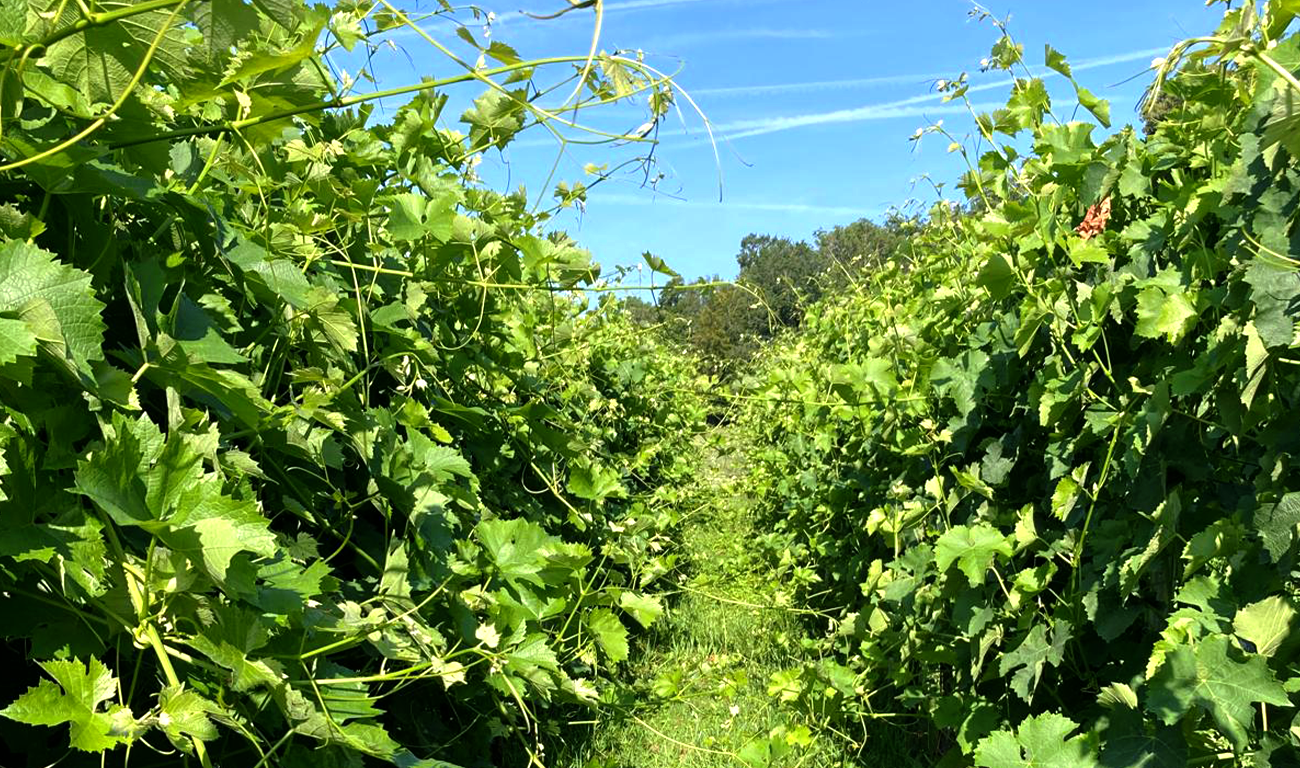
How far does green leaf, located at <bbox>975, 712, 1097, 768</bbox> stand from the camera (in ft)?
5.98

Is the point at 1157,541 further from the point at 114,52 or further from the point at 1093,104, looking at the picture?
the point at 114,52

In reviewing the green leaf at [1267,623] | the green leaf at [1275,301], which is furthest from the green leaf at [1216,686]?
the green leaf at [1275,301]

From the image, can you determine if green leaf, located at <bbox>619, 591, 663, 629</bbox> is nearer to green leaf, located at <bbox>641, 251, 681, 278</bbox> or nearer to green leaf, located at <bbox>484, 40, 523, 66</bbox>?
green leaf, located at <bbox>641, 251, 681, 278</bbox>

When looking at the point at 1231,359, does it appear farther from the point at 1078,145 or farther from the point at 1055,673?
the point at 1055,673

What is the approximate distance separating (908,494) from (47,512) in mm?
2746

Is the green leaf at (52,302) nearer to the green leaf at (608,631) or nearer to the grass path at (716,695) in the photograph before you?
the grass path at (716,695)

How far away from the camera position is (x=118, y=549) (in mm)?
985

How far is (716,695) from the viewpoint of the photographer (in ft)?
13.8

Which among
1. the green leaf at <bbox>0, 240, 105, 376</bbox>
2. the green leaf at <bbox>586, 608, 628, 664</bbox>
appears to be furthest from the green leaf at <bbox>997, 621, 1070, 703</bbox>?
the green leaf at <bbox>0, 240, 105, 376</bbox>

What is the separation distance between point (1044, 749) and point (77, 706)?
1.67m

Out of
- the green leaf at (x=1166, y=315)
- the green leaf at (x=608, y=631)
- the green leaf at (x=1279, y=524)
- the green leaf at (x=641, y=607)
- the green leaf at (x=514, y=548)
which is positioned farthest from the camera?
the green leaf at (x=641, y=607)

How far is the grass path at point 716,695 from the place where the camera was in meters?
3.52

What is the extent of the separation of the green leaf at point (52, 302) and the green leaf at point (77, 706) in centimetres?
32

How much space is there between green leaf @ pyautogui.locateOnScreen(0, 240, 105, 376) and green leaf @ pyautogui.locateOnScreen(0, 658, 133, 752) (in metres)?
0.32
